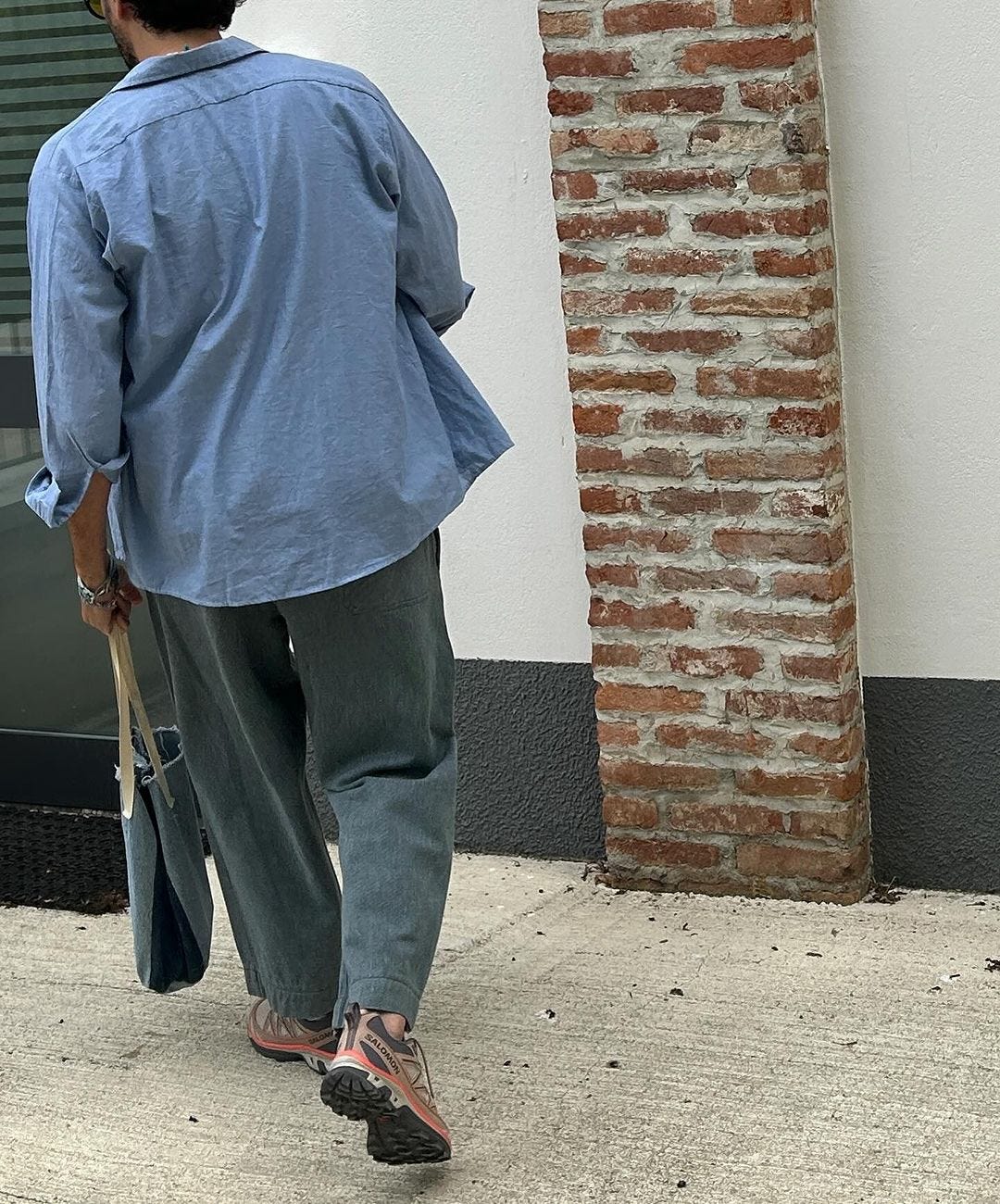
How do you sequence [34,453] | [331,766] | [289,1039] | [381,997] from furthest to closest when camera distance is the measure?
[34,453] < [289,1039] < [331,766] < [381,997]

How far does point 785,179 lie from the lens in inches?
126

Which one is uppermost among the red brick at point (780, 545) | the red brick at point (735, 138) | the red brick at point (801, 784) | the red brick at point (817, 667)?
the red brick at point (735, 138)

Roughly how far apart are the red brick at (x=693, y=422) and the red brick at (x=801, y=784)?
72 cm

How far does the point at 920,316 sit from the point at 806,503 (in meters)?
0.43

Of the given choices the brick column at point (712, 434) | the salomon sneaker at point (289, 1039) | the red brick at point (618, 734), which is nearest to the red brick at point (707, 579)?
the brick column at point (712, 434)

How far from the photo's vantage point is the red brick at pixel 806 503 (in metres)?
3.32

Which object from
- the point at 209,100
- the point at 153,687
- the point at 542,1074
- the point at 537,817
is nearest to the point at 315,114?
the point at 209,100

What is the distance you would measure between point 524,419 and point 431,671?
1142 mm

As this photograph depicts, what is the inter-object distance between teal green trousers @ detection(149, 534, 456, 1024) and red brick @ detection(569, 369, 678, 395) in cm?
86

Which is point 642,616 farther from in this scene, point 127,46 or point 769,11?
point 127,46

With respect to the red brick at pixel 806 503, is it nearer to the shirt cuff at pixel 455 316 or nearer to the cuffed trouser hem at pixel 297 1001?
the shirt cuff at pixel 455 316

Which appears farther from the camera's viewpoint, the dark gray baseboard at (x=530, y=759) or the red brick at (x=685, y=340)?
the dark gray baseboard at (x=530, y=759)

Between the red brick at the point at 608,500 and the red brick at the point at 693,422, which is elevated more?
the red brick at the point at 693,422

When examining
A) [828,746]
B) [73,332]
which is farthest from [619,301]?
[73,332]
